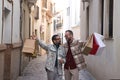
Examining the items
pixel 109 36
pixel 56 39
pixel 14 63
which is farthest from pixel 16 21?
pixel 56 39

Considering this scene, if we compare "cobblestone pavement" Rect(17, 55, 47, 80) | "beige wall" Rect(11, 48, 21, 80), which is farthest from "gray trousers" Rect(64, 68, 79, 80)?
"cobblestone pavement" Rect(17, 55, 47, 80)

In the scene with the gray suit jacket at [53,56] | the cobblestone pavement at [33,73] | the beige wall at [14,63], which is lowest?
the cobblestone pavement at [33,73]

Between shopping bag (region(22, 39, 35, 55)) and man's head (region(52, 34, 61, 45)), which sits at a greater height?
man's head (region(52, 34, 61, 45))

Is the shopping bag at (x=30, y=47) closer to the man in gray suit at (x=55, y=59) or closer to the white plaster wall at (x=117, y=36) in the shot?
the man in gray suit at (x=55, y=59)

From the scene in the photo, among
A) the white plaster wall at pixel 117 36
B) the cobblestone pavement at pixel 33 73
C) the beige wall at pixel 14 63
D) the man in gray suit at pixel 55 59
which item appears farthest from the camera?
the cobblestone pavement at pixel 33 73

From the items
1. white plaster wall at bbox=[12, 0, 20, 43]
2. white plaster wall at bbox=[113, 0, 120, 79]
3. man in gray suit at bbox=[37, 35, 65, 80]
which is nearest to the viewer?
man in gray suit at bbox=[37, 35, 65, 80]

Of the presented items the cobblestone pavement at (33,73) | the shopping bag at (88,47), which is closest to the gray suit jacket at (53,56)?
the shopping bag at (88,47)

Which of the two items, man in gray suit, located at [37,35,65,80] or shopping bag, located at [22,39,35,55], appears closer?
man in gray suit, located at [37,35,65,80]

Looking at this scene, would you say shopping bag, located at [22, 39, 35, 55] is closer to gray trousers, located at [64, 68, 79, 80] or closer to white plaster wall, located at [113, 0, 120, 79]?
gray trousers, located at [64, 68, 79, 80]

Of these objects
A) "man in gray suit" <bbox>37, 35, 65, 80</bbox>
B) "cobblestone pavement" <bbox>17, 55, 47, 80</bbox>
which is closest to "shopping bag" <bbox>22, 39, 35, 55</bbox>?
"man in gray suit" <bbox>37, 35, 65, 80</bbox>

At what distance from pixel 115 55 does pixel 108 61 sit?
1.13 m

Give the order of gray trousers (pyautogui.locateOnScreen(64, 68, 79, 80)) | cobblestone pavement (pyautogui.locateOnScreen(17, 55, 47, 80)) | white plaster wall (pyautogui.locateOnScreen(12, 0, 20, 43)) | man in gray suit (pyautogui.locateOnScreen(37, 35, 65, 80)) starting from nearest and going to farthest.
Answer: man in gray suit (pyautogui.locateOnScreen(37, 35, 65, 80)) → gray trousers (pyautogui.locateOnScreen(64, 68, 79, 80)) → white plaster wall (pyautogui.locateOnScreen(12, 0, 20, 43)) → cobblestone pavement (pyautogui.locateOnScreen(17, 55, 47, 80))

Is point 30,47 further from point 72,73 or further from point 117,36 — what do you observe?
point 117,36

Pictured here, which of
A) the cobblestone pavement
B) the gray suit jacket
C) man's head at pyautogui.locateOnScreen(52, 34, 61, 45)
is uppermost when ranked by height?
man's head at pyautogui.locateOnScreen(52, 34, 61, 45)
